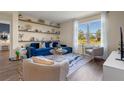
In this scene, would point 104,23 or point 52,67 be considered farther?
point 104,23

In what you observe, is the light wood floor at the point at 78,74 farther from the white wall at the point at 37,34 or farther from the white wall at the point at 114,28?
the white wall at the point at 37,34

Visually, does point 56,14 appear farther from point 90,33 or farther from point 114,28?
point 114,28

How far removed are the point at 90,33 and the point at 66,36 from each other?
5.92 ft

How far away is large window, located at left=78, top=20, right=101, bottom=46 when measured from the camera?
19.7 feet

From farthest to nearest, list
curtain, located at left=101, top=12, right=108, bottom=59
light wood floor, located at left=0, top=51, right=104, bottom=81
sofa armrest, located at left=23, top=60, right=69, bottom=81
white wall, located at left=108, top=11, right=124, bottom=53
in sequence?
curtain, located at left=101, top=12, right=108, bottom=59 → white wall, located at left=108, top=11, right=124, bottom=53 → light wood floor, located at left=0, top=51, right=104, bottom=81 → sofa armrest, located at left=23, top=60, right=69, bottom=81

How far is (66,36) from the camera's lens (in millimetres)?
7590

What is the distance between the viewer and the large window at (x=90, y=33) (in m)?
6.02

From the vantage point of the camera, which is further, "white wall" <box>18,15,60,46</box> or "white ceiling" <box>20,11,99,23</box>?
"white wall" <box>18,15,60,46</box>

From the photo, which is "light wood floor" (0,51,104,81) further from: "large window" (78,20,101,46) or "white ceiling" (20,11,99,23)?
"white ceiling" (20,11,99,23)

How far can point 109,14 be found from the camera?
517 centimetres

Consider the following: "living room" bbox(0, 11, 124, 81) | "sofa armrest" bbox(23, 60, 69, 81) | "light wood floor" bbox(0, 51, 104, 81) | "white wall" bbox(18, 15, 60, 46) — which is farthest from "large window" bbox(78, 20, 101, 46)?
"sofa armrest" bbox(23, 60, 69, 81)
